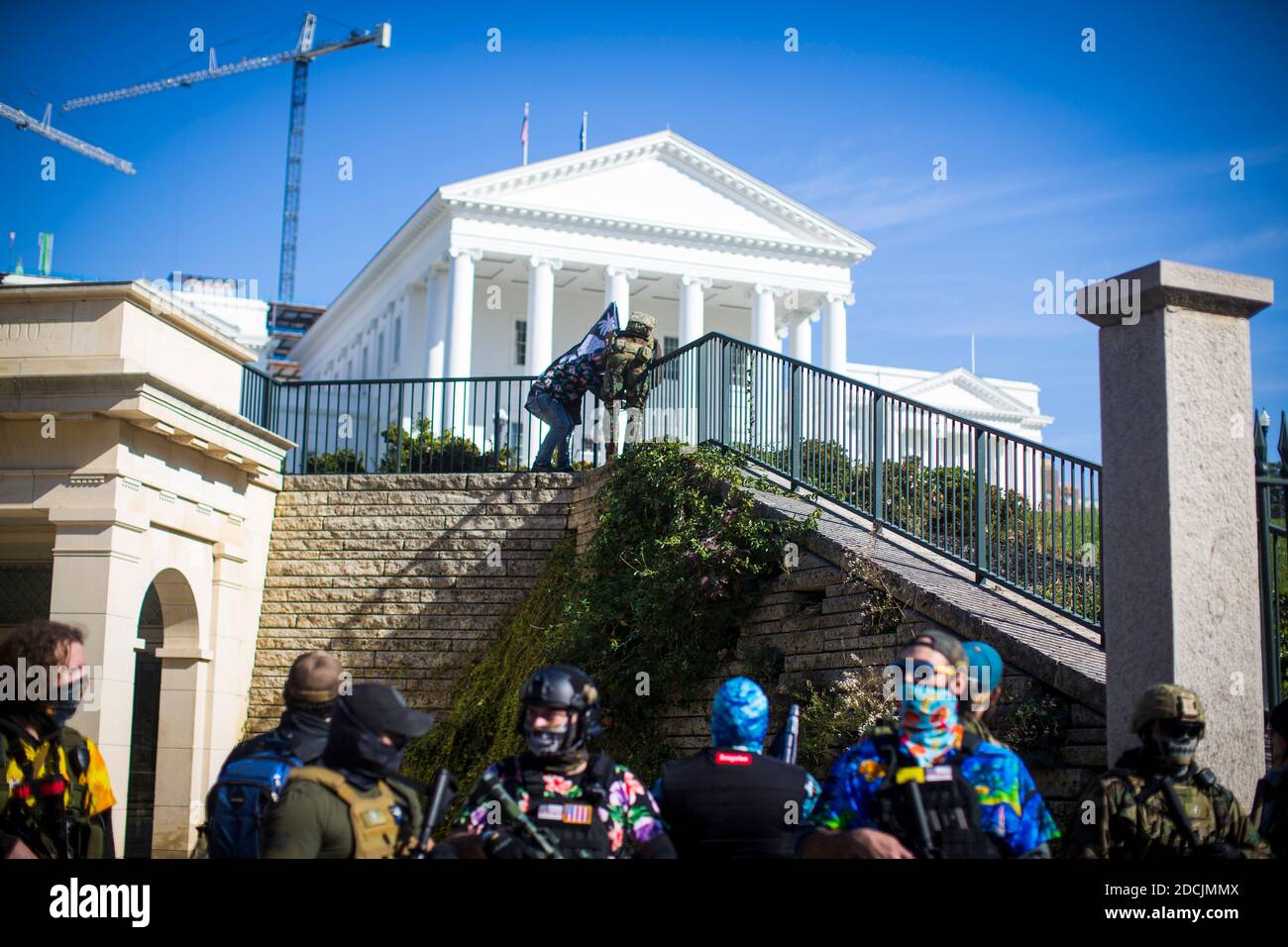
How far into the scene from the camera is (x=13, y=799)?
5309mm

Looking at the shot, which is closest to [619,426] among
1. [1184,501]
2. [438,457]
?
[438,457]

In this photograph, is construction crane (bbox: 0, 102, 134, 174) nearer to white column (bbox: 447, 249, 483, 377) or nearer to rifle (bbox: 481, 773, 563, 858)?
white column (bbox: 447, 249, 483, 377)

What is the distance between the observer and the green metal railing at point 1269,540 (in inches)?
308

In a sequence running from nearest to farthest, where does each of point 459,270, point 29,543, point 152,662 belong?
point 29,543 → point 152,662 → point 459,270

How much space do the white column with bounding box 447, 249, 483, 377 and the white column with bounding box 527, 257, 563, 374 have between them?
6.32ft

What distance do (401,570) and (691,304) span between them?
2987 cm

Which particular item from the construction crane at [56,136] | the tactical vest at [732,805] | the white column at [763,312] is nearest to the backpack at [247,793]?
the tactical vest at [732,805]

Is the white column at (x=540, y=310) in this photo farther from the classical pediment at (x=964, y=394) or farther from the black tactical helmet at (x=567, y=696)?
the black tactical helmet at (x=567, y=696)

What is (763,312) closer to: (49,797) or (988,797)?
(49,797)

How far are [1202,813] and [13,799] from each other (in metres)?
4.48

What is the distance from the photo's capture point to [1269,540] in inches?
317

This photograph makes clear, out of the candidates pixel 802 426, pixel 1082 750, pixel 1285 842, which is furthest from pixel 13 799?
pixel 802 426
